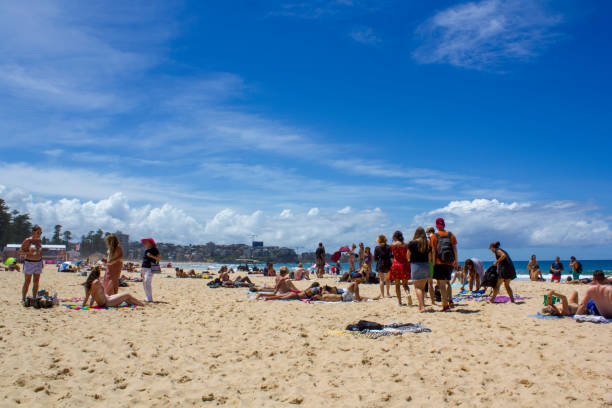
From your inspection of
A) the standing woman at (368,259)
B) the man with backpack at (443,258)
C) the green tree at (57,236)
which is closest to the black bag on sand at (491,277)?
the man with backpack at (443,258)

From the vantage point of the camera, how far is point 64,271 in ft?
85.6

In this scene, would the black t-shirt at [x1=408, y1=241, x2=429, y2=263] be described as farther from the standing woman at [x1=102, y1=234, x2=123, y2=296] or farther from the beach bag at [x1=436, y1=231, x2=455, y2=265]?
the standing woman at [x1=102, y1=234, x2=123, y2=296]

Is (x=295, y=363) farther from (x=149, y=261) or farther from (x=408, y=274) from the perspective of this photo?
(x=149, y=261)

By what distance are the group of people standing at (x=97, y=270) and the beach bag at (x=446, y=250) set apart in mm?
6608

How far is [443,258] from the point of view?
27.0 ft

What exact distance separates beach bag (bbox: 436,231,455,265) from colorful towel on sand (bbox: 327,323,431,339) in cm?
200

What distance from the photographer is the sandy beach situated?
3.82 m

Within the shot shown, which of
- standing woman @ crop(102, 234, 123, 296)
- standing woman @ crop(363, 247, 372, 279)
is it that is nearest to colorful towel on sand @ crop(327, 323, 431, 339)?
standing woman @ crop(102, 234, 123, 296)

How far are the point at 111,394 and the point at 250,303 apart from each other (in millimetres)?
6575

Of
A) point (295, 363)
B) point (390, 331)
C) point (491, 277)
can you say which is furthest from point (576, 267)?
point (295, 363)

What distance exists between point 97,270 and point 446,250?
742cm

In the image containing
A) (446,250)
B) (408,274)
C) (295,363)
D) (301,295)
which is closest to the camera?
(295,363)

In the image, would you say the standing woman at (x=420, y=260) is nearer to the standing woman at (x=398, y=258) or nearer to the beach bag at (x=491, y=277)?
the standing woman at (x=398, y=258)

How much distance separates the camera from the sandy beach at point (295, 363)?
3824 mm
